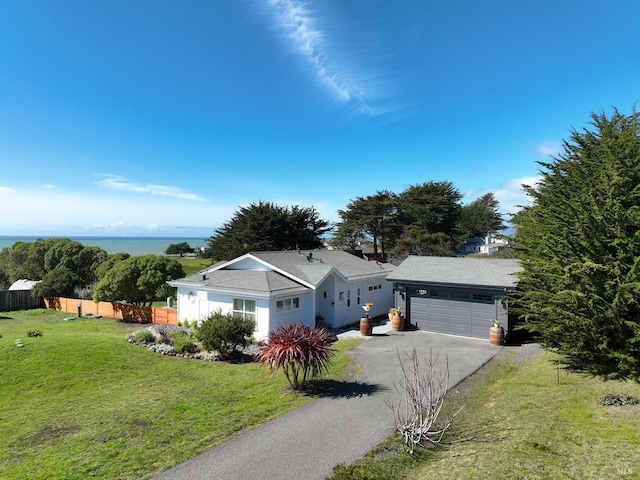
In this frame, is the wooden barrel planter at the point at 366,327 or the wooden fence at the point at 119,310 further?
the wooden fence at the point at 119,310

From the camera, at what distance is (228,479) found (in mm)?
6320

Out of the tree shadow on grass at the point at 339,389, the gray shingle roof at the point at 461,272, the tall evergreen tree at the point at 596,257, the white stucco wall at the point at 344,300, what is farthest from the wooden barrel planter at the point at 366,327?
the tall evergreen tree at the point at 596,257

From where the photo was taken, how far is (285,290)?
1800cm

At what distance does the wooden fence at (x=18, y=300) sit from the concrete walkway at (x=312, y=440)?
3249 centimetres

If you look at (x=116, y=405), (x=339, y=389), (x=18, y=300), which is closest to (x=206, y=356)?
(x=116, y=405)

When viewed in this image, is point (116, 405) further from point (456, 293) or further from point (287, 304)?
point (456, 293)

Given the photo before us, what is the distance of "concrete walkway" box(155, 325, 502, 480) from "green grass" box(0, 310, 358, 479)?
468mm

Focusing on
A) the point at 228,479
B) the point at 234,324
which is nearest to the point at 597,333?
the point at 228,479

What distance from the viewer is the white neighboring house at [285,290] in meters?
18.0

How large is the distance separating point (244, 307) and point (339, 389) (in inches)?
344

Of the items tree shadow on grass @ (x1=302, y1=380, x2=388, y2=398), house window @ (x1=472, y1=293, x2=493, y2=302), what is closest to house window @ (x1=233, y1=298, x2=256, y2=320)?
tree shadow on grass @ (x1=302, y1=380, x2=388, y2=398)

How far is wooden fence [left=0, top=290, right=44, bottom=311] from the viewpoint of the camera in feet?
100

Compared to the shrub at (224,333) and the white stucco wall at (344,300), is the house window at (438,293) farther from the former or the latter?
the shrub at (224,333)

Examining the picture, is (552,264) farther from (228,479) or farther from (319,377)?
(228,479)
